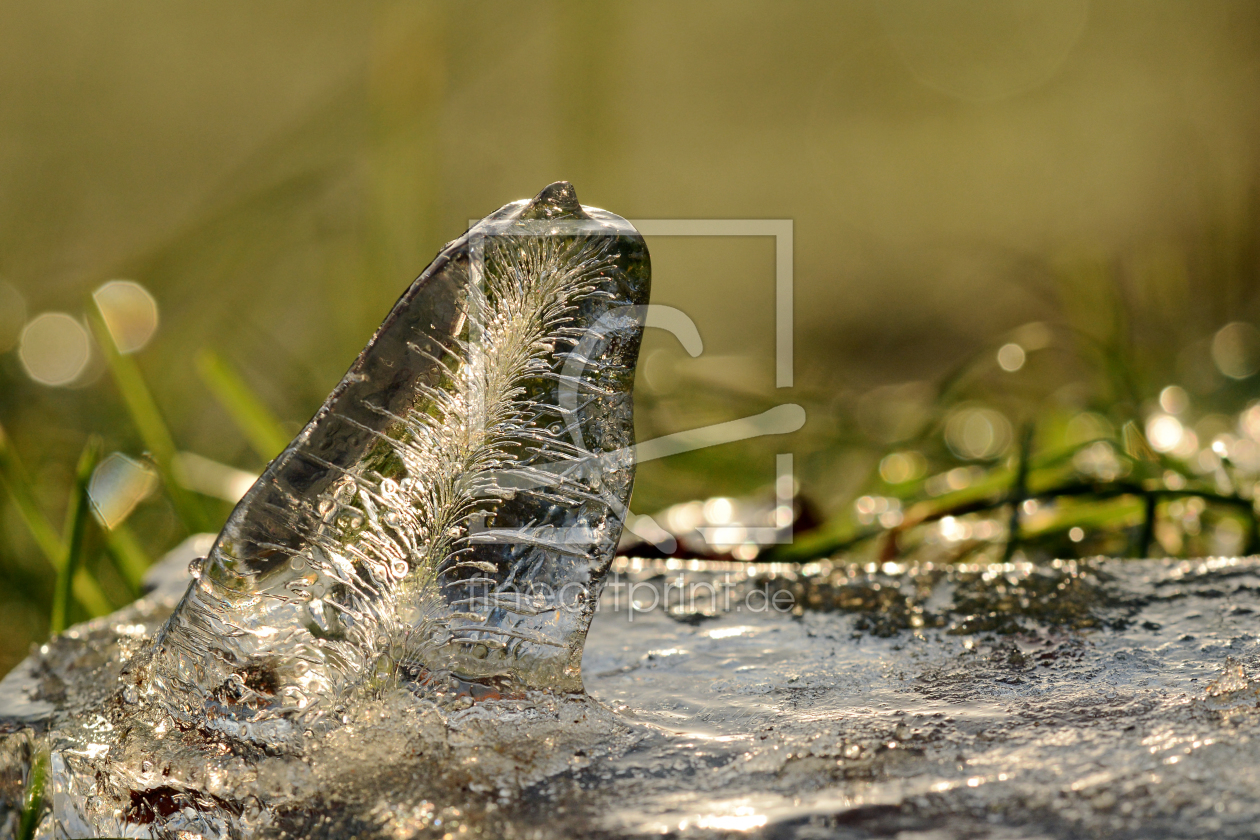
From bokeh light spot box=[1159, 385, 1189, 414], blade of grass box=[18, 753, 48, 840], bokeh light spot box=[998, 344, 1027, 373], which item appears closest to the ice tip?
blade of grass box=[18, 753, 48, 840]

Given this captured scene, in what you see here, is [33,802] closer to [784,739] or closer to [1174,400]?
[784,739]

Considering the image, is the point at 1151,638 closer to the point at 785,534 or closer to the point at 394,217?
the point at 785,534

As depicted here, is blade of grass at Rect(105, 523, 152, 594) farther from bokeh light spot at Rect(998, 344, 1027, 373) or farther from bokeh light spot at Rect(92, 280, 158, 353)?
bokeh light spot at Rect(998, 344, 1027, 373)

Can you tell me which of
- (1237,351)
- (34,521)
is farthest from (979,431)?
(34,521)

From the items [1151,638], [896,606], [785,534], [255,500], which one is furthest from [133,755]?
[785,534]

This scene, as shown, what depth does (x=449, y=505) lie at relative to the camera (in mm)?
833

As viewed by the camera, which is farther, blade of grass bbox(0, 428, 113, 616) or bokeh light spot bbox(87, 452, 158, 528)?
bokeh light spot bbox(87, 452, 158, 528)

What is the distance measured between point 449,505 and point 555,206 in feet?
0.81

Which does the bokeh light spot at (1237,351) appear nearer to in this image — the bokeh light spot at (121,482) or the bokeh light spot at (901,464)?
the bokeh light spot at (901,464)

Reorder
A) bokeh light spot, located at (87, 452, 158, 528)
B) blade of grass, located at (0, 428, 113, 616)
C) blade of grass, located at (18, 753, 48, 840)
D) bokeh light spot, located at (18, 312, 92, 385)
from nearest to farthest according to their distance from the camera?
blade of grass, located at (18, 753, 48, 840) < blade of grass, located at (0, 428, 113, 616) < bokeh light spot, located at (87, 452, 158, 528) < bokeh light spot, located at (18, 312, 92, 385)

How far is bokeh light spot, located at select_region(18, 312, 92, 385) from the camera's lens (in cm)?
298

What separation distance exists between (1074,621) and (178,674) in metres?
0.75

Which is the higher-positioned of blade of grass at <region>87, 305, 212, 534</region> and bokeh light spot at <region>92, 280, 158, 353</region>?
bokeh light spot at <region>92, 280, 158, 353</region>

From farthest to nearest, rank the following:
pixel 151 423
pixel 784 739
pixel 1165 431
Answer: pixel 1165 431
pixel 151 423
pixel 784 739
